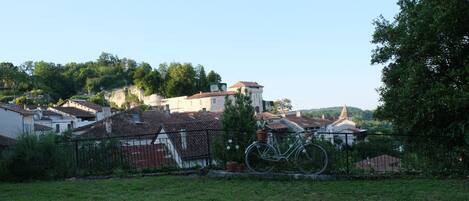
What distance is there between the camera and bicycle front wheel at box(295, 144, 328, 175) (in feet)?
33.6

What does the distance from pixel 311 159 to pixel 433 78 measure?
3215 millimetres

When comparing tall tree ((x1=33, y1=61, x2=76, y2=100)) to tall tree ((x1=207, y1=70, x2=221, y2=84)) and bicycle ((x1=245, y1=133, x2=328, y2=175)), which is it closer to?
tall tree ((x1=207, y1=70, x2=221, y2=84))

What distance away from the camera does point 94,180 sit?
1070 centimetres

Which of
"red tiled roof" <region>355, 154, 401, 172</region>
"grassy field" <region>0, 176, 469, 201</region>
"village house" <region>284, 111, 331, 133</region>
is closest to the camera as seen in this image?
"grassy field" <region>0, 176, 469, 201</region>

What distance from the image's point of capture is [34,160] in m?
Answer: 11.3

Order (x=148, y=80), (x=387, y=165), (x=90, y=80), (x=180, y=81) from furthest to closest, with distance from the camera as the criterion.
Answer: (x=90, y=80)
(x=148, y=80)
(x=180, y=81)
(x=387, y=165)

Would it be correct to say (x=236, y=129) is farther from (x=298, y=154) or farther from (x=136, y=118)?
(x=136, y=118)

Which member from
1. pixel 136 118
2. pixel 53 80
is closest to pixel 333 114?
pixel 53 80

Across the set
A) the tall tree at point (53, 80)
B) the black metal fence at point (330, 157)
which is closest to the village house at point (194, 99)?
the tall tree at point (53, 80)

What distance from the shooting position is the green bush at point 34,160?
1116 cm

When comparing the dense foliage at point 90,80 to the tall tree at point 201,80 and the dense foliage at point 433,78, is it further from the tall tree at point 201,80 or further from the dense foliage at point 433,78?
the dense foliage at point 433,78

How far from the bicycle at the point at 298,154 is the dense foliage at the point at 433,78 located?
7.40 feet

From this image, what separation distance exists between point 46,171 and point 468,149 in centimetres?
926

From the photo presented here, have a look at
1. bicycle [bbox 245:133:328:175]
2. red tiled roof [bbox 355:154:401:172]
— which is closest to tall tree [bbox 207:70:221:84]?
red tiled roof [bbox 355:154:401:172]
